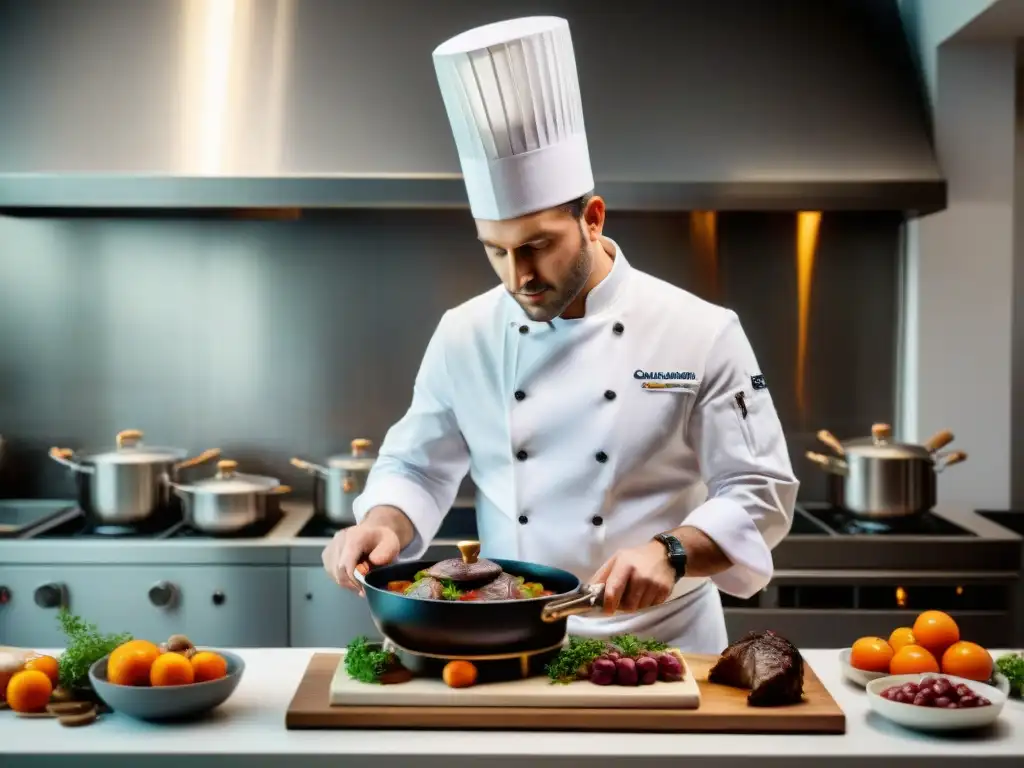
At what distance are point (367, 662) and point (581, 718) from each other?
0.34 metres

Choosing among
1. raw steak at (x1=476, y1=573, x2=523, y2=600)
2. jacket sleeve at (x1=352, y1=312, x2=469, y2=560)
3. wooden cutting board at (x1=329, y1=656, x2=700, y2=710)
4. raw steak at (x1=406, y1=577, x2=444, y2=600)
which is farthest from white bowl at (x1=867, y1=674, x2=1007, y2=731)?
jacket sleeve at (x1=352, y1=312, x2=469, y2=560)

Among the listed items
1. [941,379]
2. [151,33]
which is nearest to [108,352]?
[151,33]

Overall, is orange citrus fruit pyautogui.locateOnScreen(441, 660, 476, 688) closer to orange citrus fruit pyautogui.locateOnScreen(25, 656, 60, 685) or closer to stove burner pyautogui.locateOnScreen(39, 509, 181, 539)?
orange citrus fruit pyautogui.locateOnScreen(25, 656, 60, 685)

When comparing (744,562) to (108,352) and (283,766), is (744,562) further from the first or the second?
(108,352)

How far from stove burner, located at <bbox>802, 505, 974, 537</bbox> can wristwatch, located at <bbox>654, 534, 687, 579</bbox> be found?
1564 millimetres

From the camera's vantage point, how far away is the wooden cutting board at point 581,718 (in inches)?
66.0

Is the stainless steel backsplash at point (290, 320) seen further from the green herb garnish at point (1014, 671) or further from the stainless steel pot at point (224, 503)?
the green herb garnish at point (1014, 671)

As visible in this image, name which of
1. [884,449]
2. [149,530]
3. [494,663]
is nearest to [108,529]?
[149,530]

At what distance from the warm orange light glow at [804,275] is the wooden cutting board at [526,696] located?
2.31 metres

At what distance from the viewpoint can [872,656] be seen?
189cm

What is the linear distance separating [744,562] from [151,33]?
266cm

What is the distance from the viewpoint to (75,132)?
11.4 ft

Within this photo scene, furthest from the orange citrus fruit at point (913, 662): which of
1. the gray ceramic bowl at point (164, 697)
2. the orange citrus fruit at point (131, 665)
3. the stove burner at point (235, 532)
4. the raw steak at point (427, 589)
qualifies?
the stove burner at point (235, 532)

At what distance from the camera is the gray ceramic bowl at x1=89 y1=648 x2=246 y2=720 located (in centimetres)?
167
